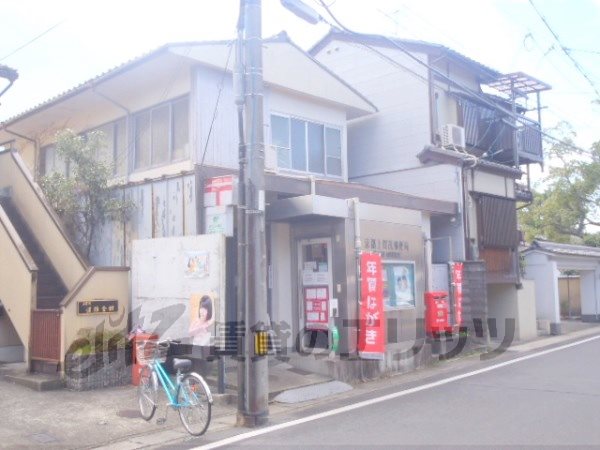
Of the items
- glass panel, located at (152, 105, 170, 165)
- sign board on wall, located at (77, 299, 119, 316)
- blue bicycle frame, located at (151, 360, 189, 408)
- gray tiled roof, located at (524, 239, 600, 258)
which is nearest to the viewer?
blue bicycle frame, located at (151, 360, 189, 408)

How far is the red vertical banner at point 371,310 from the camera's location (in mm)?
11383

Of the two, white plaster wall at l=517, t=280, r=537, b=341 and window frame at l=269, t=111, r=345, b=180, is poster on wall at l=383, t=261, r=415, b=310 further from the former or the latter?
white plaster wall at l=517, t=280, r=537, b=341

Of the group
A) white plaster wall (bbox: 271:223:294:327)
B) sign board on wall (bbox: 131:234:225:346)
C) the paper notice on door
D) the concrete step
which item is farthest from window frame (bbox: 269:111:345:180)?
the concrete step

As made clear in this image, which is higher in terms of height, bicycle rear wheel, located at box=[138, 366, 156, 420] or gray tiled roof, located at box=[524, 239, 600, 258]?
gray tiled roof, located at box=[524, 239, 600, 258]

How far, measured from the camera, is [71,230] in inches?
547

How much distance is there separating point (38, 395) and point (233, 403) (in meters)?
3.15

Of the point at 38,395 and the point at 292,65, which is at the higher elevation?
the point at 292,65

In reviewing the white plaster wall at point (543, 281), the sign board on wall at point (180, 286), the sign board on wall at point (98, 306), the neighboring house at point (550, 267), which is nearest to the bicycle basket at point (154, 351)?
the sign board on wall at point (180, 286)

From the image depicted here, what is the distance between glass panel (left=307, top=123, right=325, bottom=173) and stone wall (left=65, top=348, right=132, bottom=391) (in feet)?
22.3

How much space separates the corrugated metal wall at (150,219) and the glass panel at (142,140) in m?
1.15

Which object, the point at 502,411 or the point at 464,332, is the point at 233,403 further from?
the point at 464,332

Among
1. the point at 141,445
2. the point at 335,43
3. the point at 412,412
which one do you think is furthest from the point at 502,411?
the point at 335,43

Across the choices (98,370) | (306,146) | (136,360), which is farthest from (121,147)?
(98,370)

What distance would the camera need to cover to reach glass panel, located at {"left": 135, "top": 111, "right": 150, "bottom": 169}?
1402cm
